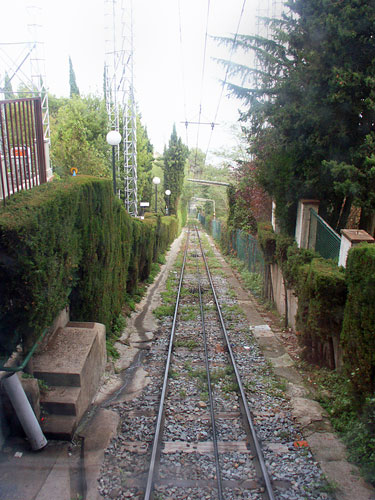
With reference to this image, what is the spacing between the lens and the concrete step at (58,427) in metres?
4.75

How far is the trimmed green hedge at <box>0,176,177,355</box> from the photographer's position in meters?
4.02

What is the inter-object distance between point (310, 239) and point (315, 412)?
4.76 m

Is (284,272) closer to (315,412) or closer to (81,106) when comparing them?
(315,412)

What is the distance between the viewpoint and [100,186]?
297 inches

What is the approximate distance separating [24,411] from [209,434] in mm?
2311

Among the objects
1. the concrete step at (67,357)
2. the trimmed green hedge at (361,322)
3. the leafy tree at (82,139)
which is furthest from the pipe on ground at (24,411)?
the leafy tree at (82,139)

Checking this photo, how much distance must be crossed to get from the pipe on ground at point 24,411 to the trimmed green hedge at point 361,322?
3768mm

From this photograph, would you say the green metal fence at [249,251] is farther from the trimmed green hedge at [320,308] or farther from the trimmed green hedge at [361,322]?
the trimmed green hedge at [361,322]

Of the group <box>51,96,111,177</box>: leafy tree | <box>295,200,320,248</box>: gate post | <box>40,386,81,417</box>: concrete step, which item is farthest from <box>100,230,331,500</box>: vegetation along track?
<box>51,96,111,177</box>: leafy tree

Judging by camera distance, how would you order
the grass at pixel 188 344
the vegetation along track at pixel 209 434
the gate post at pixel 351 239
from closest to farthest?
1. the vegetation along track at pixel 209 434
2. the gate post at pixel 351 239
3. the grass at pixel 188 344

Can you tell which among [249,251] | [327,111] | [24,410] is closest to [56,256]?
[24,410]

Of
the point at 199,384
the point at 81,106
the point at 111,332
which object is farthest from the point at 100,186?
the point at 81,106

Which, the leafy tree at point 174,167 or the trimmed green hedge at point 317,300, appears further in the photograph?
the leafy tree at point 174,167

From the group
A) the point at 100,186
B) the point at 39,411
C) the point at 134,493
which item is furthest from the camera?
the point at 100,186
